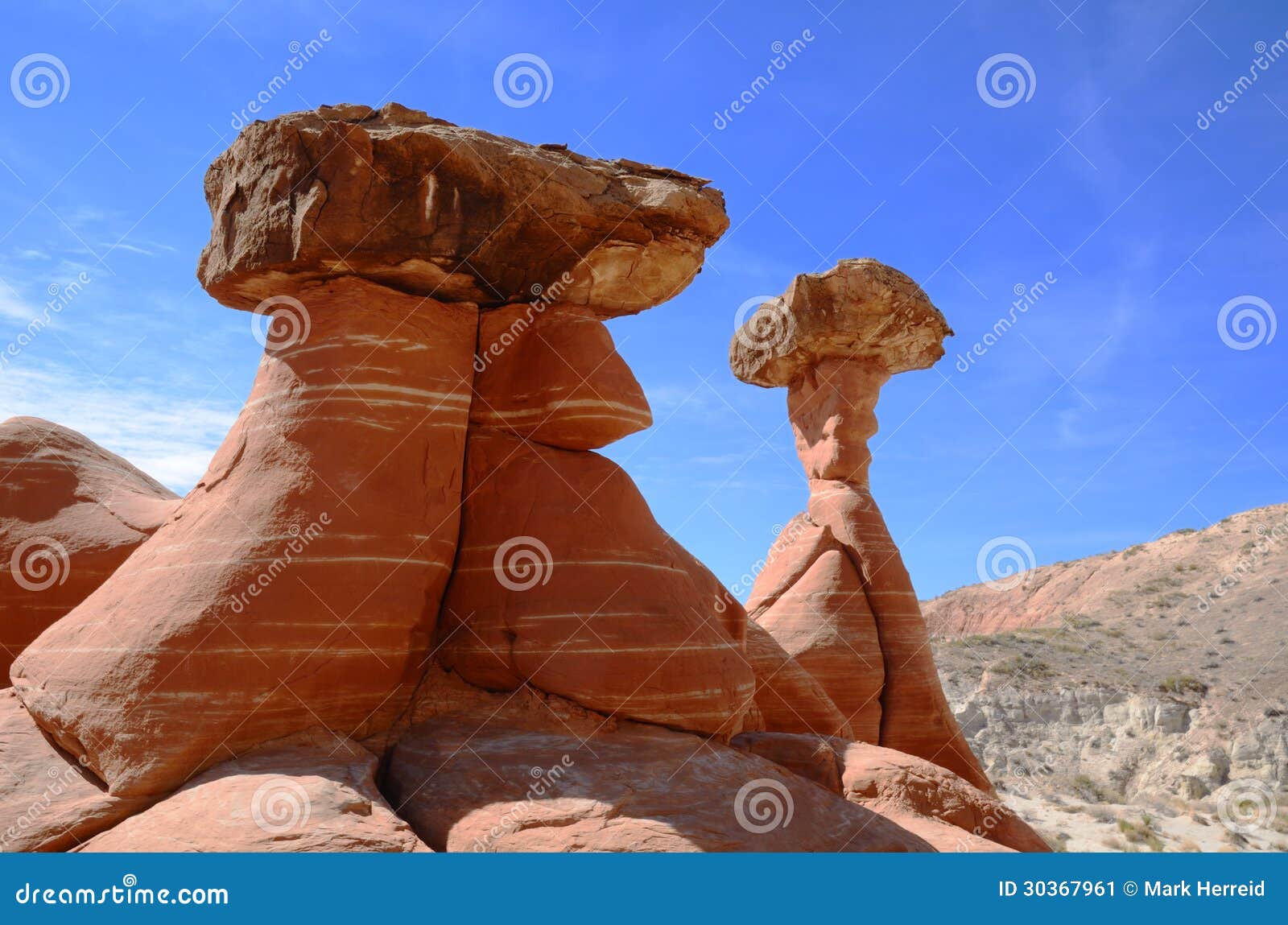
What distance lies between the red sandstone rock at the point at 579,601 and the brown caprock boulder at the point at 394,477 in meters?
0.02

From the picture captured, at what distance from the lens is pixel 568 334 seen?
8859 mm

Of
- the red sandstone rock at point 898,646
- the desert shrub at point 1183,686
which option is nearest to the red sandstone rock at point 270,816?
the red sandstone rock at point 898,646

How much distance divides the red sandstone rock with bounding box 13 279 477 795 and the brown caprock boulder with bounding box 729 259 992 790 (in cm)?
821

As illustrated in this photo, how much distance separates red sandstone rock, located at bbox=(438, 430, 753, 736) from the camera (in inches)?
297

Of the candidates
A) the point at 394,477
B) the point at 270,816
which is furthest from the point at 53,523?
the point at 270,816

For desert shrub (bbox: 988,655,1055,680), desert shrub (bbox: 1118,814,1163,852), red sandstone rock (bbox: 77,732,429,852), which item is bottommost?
red sandstone rock (bbox: 77,732,429,852)

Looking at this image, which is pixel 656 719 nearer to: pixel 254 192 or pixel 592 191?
pixel 592 191

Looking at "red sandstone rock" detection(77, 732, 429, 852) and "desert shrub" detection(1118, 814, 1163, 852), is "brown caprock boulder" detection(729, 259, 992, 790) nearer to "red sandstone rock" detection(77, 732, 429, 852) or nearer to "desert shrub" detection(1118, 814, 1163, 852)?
"desert shrub" detection(1118, 814, 1163, 852)

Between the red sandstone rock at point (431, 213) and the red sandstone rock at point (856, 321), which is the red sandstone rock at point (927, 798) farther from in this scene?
the red sandstone rock at point (856, 321)

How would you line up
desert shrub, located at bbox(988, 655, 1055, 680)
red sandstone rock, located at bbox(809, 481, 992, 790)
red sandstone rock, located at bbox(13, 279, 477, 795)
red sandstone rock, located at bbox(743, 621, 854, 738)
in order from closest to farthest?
red sandstone rock, located at bbox(13, 279, 477, 795) → red sandstone rock, located at bbox(743, 621, 854, 738) → red sandstone rock, located at bbox(809, 481, 992, 790) → desert shrub, located at bbox(988, 655, 1055, 680)

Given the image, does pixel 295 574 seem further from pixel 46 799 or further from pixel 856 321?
pixel 856 321

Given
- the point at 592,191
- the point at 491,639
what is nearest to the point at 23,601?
the point at 491,639

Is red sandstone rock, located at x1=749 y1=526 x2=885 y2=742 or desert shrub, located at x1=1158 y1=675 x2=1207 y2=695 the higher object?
desert shrub, located at x1=1158 y1=675 x2=1207 y2=695

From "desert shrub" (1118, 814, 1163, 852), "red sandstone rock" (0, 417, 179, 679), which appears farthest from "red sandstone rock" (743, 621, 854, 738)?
"desert shrub" (1118, 814, 1163, 852)
